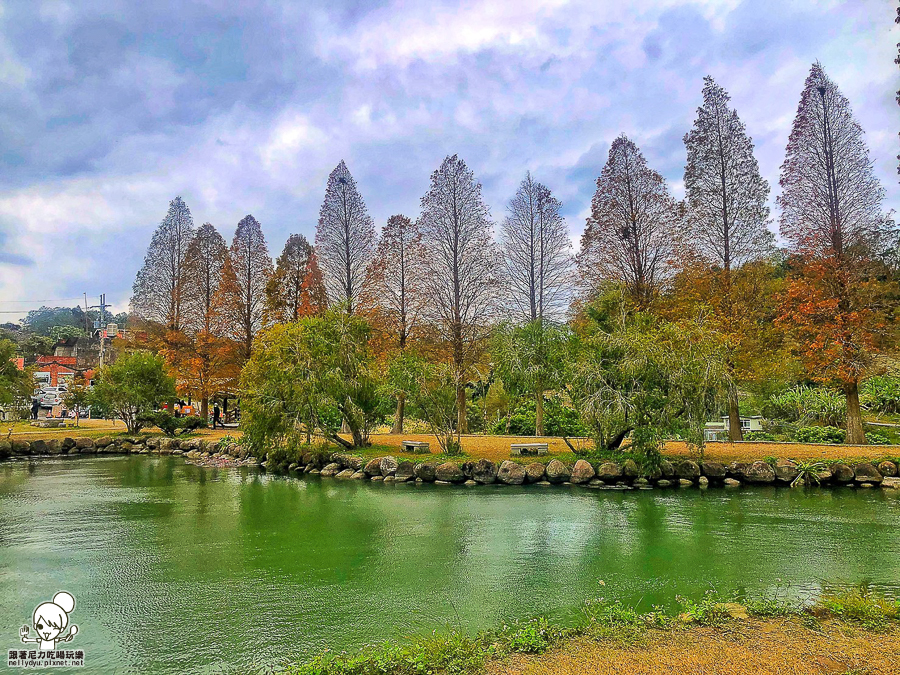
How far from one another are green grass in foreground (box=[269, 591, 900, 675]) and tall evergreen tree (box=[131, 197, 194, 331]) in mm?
30603

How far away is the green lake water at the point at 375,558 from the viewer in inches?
208

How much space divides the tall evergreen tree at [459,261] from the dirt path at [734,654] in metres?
19.7

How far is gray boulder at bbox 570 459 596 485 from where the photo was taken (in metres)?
14.0

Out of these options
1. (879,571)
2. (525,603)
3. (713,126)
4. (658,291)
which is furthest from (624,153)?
(525,603)

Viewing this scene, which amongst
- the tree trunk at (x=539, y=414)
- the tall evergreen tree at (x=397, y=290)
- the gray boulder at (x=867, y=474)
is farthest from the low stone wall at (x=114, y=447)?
the gray boulder at (x=867, y=474)

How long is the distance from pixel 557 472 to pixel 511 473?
1.26m

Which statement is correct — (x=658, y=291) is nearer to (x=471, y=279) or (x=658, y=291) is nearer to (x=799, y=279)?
(x=799, y=279)

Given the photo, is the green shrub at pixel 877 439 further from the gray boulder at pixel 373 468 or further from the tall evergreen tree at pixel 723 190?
the gray boulder at pixel 373 468

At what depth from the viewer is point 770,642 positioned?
4145 mm

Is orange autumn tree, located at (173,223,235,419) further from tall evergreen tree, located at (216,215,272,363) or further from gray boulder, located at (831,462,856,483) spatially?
gray boulder, located at (831,462,856,483)

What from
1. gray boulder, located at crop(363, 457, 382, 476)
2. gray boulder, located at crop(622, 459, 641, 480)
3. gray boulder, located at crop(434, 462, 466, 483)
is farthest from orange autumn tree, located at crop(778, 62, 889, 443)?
gray boulder, located at crop(363, 457, 382, 476)

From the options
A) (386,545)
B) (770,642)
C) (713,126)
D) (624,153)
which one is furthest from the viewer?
(624,153)

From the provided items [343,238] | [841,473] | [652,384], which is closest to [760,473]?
[841,473]

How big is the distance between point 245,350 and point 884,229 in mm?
28379
